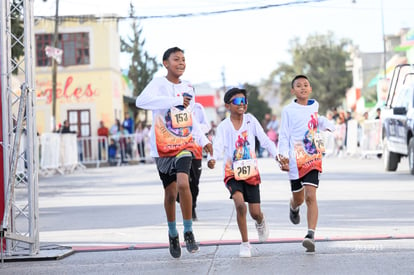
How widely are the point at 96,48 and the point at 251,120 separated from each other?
40295 millimetres

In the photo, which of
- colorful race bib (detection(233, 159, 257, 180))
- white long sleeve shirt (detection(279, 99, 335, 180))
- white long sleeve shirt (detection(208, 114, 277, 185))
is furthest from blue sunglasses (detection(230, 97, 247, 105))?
colorful race bib (detection(233, 159, 257, 180))

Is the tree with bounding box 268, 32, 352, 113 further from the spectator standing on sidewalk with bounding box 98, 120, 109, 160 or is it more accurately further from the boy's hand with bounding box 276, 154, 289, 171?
the boy's hand with bounding box 276, 154, 289, 171

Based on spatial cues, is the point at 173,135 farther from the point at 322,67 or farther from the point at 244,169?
the point at 322,67

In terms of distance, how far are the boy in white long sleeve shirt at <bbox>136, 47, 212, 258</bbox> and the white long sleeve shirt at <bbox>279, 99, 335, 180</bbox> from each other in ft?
2.44

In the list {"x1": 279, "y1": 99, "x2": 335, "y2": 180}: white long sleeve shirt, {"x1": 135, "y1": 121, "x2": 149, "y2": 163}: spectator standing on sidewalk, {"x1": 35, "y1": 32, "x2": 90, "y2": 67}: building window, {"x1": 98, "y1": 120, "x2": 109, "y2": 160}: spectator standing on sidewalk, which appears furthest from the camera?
{"x1": 35, "y1": 32, "x2": 90, "y2": 67}: building window

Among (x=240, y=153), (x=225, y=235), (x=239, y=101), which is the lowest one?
(x=225, y=235)

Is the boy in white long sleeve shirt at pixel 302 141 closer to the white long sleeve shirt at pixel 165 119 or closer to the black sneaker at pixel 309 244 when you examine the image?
the black sneaker at pixel 309 244

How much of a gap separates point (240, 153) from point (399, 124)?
1315 cm

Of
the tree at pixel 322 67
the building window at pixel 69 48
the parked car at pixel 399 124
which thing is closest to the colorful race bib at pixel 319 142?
the parked car at pixel 399 124

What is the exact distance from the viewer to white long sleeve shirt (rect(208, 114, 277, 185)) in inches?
349

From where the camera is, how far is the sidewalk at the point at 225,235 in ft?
26.7

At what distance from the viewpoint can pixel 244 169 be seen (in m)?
8.85

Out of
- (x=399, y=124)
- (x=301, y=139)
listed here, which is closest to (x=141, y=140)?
(x=399, y=124)

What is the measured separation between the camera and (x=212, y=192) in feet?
60.7
